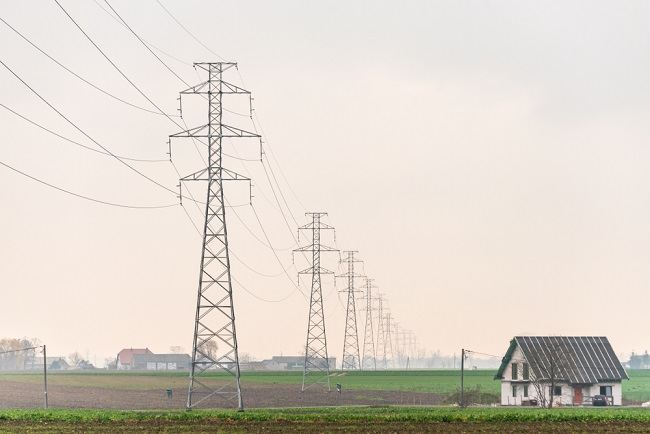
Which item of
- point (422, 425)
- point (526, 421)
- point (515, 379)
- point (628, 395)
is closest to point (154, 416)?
point (422, 425)

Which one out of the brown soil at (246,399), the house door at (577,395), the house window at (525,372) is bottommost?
the brown soil at (246,399)

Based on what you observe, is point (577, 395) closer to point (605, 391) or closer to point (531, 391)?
point (605, 391)

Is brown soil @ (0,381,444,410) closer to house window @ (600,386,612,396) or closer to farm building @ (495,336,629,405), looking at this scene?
farm building @ (495,336,629,405)

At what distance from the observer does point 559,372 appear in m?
111

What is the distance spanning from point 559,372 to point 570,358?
2803 mm

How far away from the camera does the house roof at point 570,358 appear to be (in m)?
112

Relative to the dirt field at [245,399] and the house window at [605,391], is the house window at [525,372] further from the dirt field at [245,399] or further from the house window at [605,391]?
the dirt field at [245,399]

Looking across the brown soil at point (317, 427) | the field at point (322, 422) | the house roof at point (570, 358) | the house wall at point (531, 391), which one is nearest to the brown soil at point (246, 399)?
the house wall at point (531, 391)

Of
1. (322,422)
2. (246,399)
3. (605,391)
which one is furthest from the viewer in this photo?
(246,399)

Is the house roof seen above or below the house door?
above

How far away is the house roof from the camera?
111625 millimetres

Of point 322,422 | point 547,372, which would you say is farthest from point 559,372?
point 322,422

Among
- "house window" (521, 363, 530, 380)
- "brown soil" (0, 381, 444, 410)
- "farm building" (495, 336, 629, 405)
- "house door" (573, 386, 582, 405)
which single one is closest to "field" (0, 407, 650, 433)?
"brown soil" (0, 381, 444, 410)

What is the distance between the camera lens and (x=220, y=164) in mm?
80375
